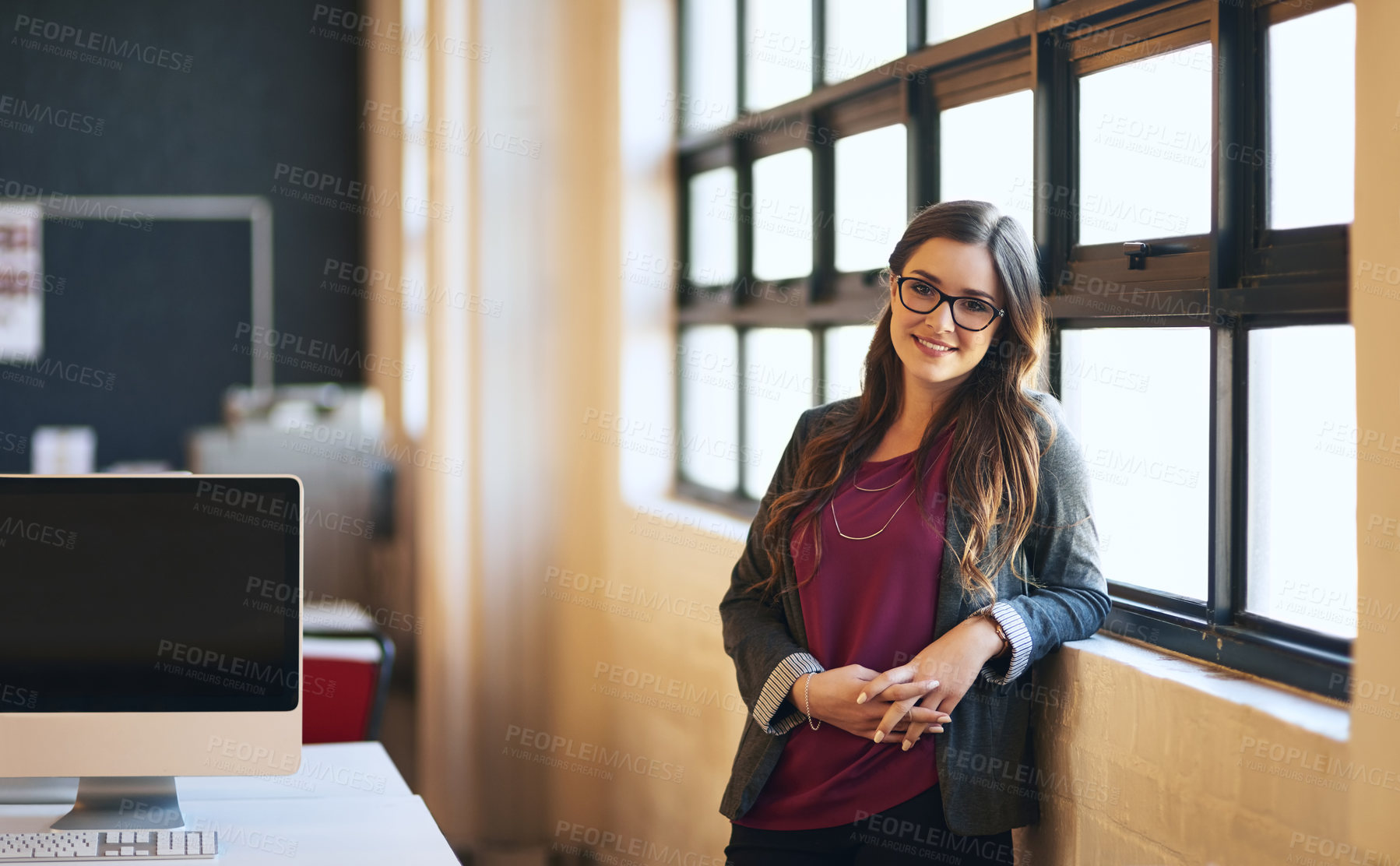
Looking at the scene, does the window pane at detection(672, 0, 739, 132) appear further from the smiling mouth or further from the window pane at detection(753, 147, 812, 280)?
the smiling mouth

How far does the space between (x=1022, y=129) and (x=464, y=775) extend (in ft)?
8.50

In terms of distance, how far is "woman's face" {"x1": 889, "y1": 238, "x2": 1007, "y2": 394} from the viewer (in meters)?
1.72

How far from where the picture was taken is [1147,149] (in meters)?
1.89

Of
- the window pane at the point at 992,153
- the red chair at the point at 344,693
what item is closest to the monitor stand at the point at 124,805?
the red chair at the point at 344,693

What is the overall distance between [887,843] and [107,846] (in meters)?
1.02

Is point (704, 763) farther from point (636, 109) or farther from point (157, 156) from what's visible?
point (157, 156)

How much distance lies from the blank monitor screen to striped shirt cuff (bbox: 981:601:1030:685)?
3.11ft

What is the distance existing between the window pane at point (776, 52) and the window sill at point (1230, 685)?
1.61 metres

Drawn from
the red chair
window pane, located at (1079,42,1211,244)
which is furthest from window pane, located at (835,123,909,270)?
the red chair

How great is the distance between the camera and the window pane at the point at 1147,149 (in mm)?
1784

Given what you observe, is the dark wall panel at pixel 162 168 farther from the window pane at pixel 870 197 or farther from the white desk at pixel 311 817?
the white desk at pixel 311 817

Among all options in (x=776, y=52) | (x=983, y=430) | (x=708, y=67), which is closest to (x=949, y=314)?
(x=983, y=430)

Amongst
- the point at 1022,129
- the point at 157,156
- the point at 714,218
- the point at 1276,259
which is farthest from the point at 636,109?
the point at 157,156

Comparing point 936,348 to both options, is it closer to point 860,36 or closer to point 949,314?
point 949,314
